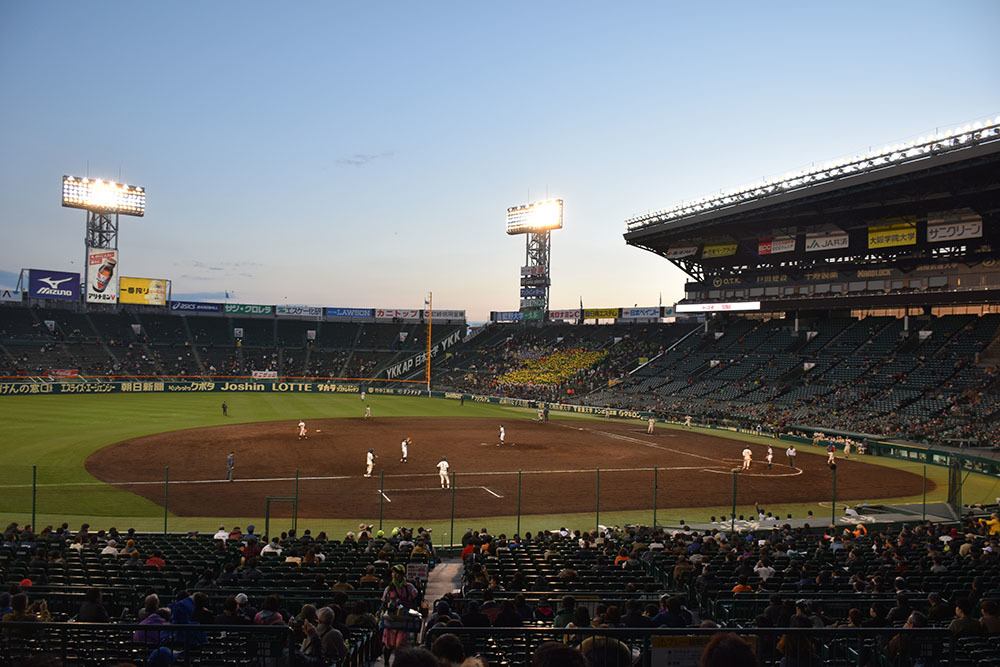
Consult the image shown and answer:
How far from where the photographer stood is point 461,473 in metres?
33.6

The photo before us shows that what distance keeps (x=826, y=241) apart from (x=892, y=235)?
5.80 meters

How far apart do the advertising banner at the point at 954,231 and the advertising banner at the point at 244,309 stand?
91441 millimetres

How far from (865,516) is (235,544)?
2342 centimetres

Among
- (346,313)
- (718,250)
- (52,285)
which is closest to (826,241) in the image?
(718,250)

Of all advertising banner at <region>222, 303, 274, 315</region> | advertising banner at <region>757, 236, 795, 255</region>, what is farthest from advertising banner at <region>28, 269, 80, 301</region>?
advertising banner at <region>757, 236, 795, 255</region>

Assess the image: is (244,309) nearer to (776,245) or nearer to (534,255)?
(534,255)

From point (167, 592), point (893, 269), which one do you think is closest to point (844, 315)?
point (893, 269)

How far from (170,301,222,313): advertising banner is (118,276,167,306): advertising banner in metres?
7.97

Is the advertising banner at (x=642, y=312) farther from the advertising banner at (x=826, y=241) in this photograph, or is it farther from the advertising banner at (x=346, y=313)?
the advertising banner at (x=346, y=313)

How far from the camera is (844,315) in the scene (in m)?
67.7

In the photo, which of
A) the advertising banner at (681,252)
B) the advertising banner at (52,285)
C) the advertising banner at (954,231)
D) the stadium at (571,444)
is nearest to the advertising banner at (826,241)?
the stadium at (571,444)

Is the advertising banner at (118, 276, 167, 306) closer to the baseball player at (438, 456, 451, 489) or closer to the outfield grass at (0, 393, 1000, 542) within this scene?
the outfield grass at (0, 393, 1000, 542)

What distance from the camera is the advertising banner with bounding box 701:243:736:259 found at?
71.5m

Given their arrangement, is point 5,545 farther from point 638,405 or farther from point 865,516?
point 638,405
